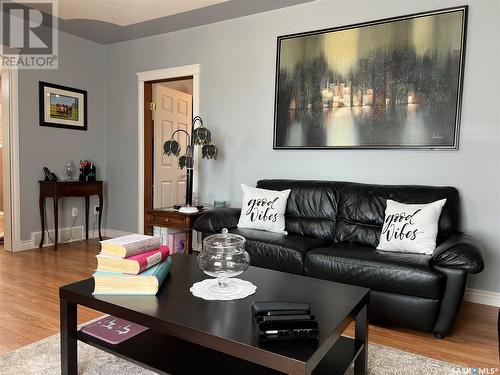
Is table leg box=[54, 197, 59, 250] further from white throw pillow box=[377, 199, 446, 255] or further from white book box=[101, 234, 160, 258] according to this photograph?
white throw pillow box=[377, 199, 446, 255]

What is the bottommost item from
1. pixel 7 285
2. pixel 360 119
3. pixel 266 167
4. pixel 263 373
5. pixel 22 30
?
pixel 7 285

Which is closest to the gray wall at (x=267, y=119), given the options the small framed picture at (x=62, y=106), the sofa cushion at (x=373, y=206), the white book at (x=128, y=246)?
the sofa cushion at (x=373, y=206)

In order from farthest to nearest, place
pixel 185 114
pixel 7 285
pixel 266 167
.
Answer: pixel 185 114 < pixel 266 167 < pixel 7 285

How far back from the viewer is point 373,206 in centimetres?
284

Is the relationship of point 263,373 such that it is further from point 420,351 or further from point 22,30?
point 22,30

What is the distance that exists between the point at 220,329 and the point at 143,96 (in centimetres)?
389

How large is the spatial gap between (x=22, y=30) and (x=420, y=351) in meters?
4.66

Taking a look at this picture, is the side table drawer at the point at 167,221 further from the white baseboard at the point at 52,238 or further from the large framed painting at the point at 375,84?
the white baseboard at the point at 52,238

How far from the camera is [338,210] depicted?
118 inches

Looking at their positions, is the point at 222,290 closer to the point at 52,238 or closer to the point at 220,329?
the point at 220,329

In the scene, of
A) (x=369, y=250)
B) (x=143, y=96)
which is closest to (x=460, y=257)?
(x=369, y=250)

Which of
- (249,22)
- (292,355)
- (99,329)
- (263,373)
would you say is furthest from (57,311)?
(249,22)

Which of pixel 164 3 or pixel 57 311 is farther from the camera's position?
pixel 164 3

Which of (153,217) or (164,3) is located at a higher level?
(164,3)
